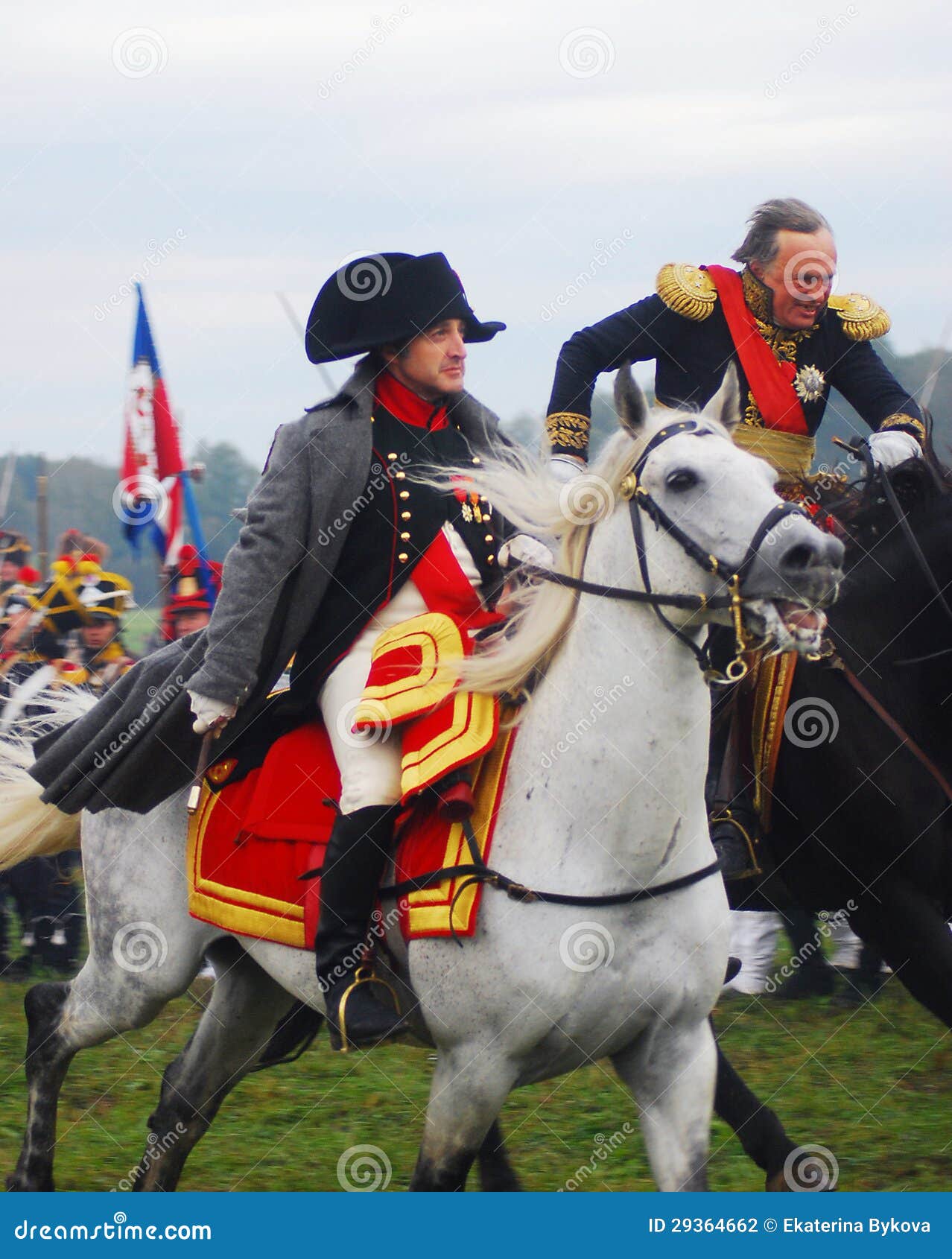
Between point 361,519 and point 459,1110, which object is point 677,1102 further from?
point 361,519

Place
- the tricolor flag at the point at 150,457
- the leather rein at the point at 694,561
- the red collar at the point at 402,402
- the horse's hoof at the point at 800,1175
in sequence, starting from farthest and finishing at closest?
the tricolor flag at the point at 150,457 → the horse's hoof at the point at 800,1175 → the red collar at the point at 402,402 → the leather rein at the point at 694,561

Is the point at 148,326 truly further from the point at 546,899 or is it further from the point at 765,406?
the point at 546,899

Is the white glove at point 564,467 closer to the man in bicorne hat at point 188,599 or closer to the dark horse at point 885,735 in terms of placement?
the dark horse at point 885,735

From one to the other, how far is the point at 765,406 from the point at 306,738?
6.81 feet

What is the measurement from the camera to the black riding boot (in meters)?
4.58

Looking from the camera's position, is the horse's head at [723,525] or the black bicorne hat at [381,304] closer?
the horse's head at [723,525]

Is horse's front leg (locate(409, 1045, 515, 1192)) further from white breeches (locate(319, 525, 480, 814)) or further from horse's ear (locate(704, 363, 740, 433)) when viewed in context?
horse's ear (locate(704, 363, 740, 433))

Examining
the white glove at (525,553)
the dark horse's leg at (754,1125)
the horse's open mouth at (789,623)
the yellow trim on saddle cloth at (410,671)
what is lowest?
the dark horse's leg at (754,1125)

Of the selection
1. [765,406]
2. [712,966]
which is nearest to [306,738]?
[712,966]

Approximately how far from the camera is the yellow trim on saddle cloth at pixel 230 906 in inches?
191

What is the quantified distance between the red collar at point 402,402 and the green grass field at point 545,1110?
2294mm

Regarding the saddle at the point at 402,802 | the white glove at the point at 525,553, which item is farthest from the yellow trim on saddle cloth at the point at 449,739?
the white glove at the point at 525,553

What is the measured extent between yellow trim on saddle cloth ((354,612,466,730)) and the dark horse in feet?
5.45

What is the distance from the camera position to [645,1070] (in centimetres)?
450
